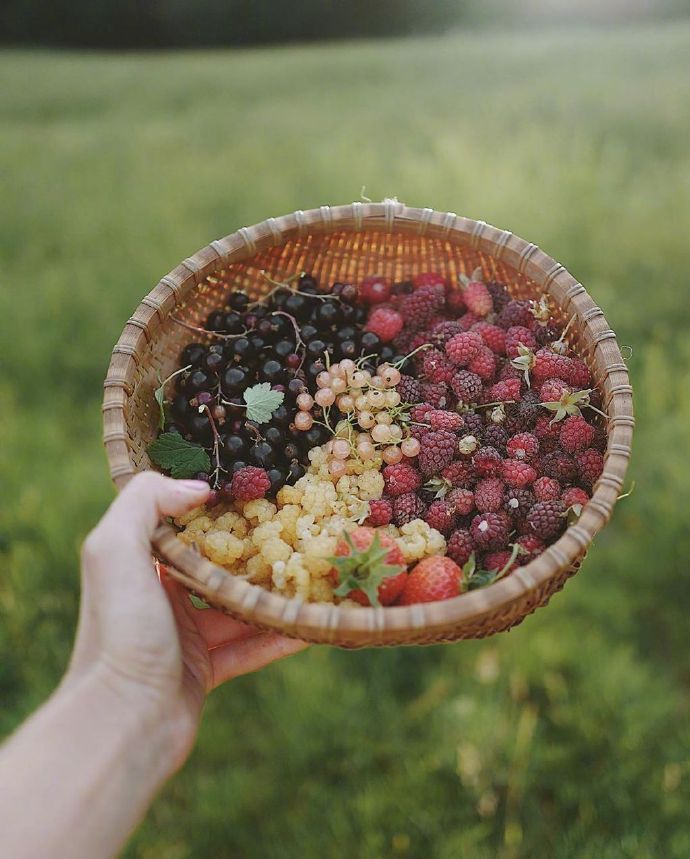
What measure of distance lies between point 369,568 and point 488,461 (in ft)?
0.99

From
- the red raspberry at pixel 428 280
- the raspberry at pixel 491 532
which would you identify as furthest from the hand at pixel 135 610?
the red raspberry at pixel 428 280

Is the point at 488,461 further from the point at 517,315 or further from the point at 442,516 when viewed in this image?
the point at 517,315

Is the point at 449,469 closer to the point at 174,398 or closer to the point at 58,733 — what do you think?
the point at 174,398

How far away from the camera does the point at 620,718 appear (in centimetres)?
189

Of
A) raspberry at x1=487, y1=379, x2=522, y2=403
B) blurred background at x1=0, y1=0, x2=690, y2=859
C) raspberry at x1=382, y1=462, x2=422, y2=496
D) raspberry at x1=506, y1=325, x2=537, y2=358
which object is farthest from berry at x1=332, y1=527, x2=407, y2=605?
blurred background at x1=0, y1=0, x2=690, y2=859

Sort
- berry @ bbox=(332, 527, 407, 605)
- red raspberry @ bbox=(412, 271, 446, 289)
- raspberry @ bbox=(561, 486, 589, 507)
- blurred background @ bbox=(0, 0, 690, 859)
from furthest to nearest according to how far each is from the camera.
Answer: blurred background @ bbox=(0, 0, 690, 859), red raspberry @ bbox=(412, 271, 446, 289), raspberry @ bbox=(561, 486, 589, 507), berry @ bbox=(332, 527, 407, 605)

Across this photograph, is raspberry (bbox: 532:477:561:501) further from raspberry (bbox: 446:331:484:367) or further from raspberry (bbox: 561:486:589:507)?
raspberry (bbox: 446:331:484:367)

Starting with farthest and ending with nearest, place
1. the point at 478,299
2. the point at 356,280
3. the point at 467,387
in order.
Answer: the point at 356,280 → the point at 478,299 → the point at 467,387

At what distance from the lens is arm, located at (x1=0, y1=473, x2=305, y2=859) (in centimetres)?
103

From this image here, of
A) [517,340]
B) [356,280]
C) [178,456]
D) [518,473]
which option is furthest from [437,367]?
[178,456]

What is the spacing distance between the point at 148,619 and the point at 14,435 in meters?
1.46

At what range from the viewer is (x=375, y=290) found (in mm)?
1644

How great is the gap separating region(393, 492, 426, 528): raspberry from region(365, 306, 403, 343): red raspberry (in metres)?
0.35

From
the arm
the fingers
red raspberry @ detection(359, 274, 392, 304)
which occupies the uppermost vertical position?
red raspberry @ detection(359, 274, 392, 304)
